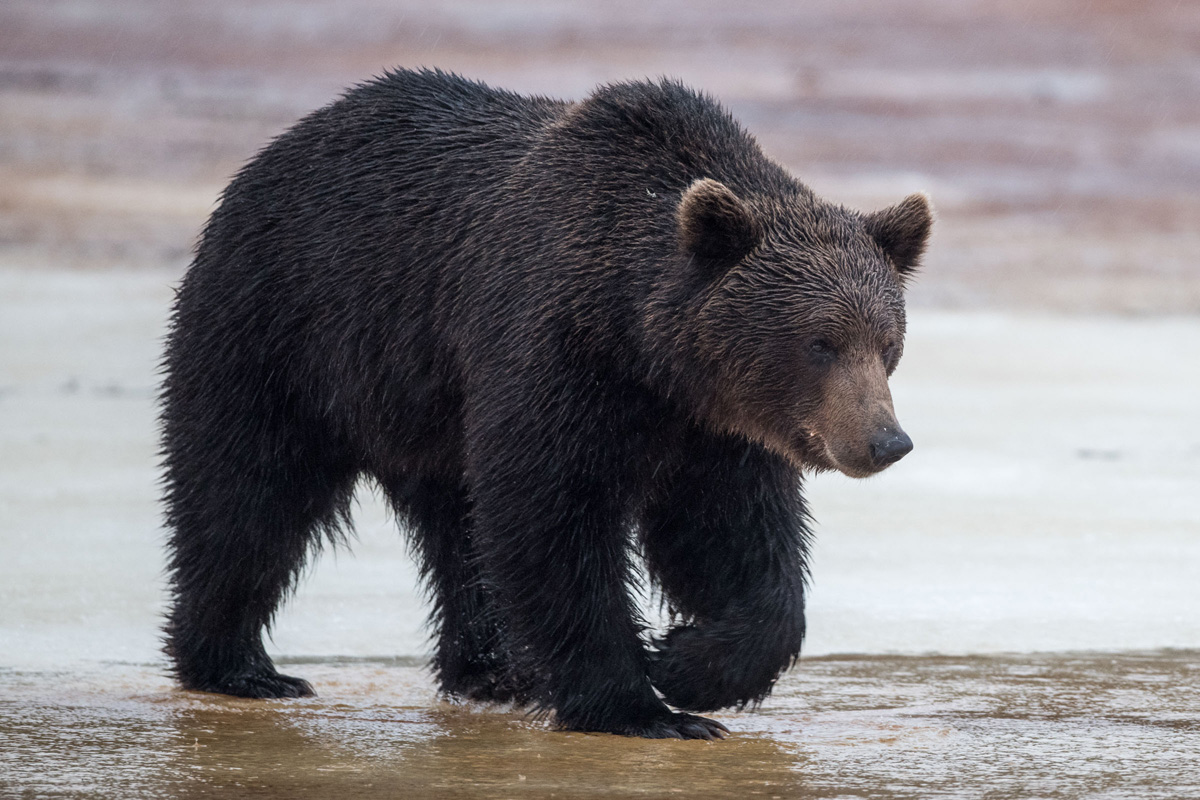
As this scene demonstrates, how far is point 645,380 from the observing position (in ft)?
17.3

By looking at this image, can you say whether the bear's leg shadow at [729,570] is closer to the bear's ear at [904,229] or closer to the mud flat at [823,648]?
the mud flat at [823,648]

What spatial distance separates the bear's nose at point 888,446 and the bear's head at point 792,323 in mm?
51

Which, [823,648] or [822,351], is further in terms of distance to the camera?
[823,648]

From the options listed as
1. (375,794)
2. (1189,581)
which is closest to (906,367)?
(1189,581)

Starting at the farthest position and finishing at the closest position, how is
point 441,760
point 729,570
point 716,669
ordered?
point 729,570 < point 716,669 < point 441,760

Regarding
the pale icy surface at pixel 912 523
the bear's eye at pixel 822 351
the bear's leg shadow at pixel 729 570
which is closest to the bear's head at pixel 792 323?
the bear's eye at pixel 822 351

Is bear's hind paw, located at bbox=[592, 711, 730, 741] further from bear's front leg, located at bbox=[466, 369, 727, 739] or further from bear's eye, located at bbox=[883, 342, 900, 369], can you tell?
bear's eye, located at bbox=[883, 342, 900, 369]

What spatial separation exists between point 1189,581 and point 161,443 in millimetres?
4294

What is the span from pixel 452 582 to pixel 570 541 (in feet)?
3.97

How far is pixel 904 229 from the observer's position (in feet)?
17.7

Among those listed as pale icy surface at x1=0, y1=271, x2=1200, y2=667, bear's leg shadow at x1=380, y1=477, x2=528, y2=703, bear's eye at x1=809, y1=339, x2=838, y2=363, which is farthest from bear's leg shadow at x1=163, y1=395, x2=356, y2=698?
bear's eye at x1=809, y1=339, x2=838, y2=363

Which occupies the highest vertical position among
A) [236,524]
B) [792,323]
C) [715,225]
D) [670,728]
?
[715,225]

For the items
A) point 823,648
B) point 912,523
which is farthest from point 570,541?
point 912,523

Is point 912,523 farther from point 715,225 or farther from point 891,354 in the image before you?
point 715,225
